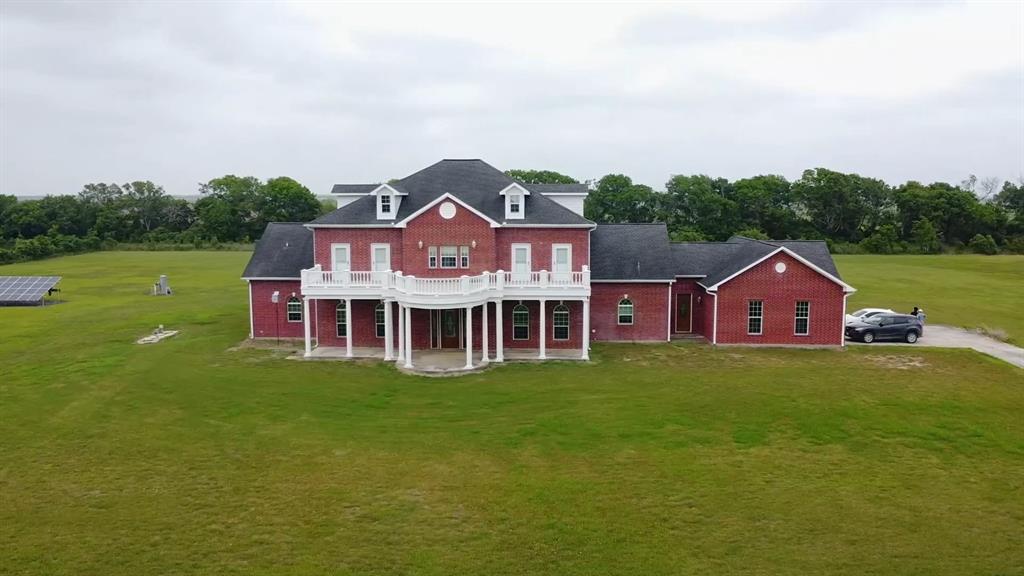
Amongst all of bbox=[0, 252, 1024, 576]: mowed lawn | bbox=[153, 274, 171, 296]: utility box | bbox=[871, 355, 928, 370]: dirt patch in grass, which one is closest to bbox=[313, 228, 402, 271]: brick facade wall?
bbox=[0, 252, 1024, 576]: mowed lawn

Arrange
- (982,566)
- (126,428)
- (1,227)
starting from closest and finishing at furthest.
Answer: (982,566)
(126,428)
(1,227)

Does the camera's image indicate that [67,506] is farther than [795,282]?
No

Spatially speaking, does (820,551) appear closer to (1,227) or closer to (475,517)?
(475,517)

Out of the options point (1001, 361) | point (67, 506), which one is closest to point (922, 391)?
point (1001, 361)

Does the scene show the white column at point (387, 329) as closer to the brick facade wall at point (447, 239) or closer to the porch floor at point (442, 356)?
the porch floor at point (442, 356)

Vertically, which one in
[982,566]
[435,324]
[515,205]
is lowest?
[982,566]

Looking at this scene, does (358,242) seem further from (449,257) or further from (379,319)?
(449,257)

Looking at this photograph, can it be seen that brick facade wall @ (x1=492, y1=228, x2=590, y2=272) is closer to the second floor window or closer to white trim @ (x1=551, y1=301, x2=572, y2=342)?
white trim @ (x1=551, y1=301, x2=572, y2=342)
